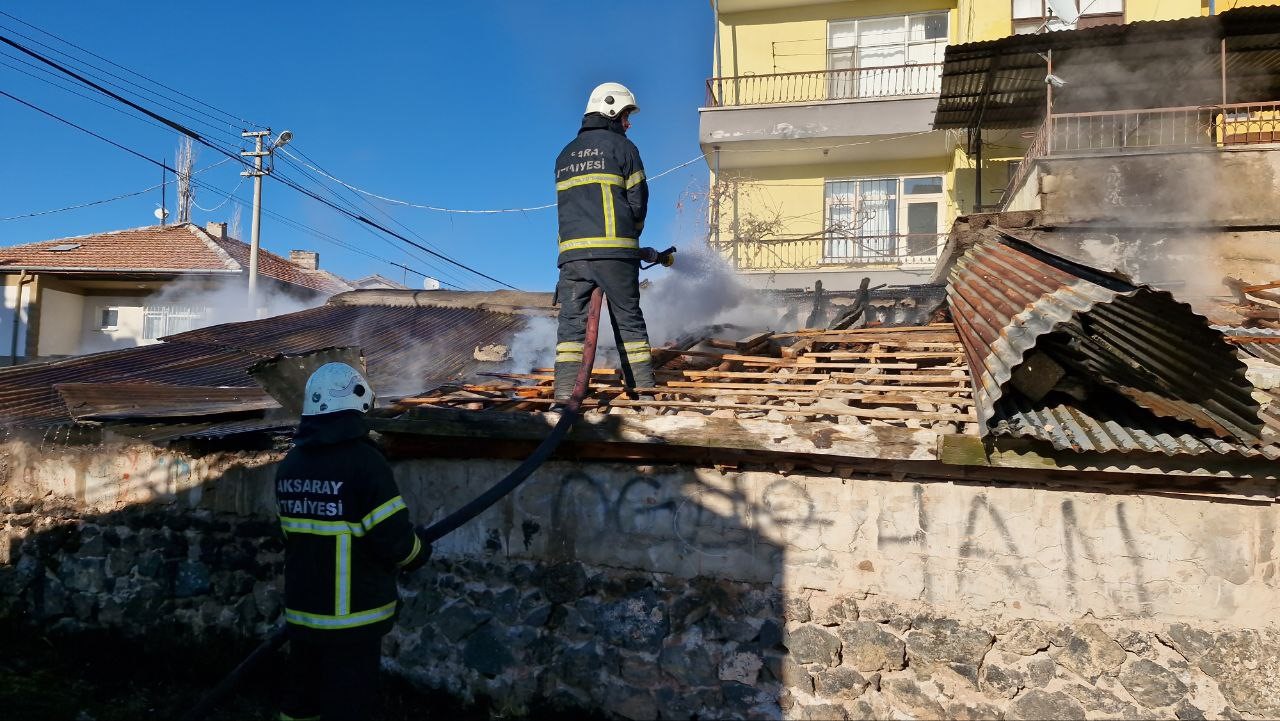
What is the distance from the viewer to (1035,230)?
940 centimetres

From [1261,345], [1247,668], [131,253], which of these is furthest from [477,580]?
[131,253]

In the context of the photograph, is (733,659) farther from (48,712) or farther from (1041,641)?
(48,712)

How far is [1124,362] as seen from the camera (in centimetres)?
342

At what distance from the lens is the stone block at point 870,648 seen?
380 centimetres

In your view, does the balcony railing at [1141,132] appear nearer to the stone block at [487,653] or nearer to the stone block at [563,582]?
the stone block at [563,582]

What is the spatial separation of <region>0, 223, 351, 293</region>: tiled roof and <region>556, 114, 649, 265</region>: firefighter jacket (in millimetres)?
22128

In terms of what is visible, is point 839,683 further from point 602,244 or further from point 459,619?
point 602,244

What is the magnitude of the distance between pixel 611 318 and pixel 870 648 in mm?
2413

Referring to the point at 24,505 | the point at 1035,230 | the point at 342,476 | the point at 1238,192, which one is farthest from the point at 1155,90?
the point at 24,505

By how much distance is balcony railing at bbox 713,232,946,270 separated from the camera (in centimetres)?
1608

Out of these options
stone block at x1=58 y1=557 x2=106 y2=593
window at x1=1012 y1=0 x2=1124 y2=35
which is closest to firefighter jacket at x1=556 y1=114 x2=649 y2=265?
stone block at x1=58 y1=557 x2=106 y2=593

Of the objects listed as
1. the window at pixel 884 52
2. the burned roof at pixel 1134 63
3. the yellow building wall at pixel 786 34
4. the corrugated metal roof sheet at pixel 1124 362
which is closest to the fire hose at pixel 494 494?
the corrugated metal roof sheet at pixel 1124 362

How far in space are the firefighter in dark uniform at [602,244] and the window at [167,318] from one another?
22.9 metres

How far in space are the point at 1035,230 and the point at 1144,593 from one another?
7045mm
